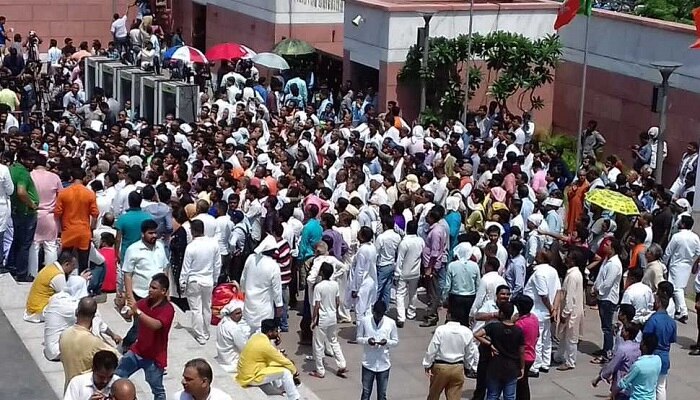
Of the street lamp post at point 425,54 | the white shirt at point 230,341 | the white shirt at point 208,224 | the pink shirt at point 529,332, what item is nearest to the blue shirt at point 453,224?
the white shirt at point 208,224

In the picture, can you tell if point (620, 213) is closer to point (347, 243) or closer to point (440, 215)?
point (440, 215)

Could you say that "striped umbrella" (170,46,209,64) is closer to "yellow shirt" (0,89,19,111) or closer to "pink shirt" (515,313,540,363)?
"yellow shirt" (0,89,19,111)

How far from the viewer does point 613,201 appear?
603 inches

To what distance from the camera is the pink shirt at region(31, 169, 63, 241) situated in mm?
14875

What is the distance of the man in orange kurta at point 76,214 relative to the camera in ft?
47.7

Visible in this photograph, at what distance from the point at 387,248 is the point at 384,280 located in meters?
0.39

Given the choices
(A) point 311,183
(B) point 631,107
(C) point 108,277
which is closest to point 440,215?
(A) point 311,183

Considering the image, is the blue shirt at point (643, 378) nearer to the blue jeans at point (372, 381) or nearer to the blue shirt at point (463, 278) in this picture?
the blue jeans at point (372, 381)

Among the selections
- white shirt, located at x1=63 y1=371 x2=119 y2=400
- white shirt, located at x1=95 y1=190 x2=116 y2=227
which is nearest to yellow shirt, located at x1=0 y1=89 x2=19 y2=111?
white shirt, located at x1=95 y1=190 x2=116 y2=227

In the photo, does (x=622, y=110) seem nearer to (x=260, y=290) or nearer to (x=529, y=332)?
(x=260, y=290)

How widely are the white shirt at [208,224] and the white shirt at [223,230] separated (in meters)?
0.24

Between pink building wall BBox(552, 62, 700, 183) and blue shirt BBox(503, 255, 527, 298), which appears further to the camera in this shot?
→ pink building wall BBox(552, 62, 700, 183)

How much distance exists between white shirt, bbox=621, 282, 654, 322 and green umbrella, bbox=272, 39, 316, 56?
1624cm

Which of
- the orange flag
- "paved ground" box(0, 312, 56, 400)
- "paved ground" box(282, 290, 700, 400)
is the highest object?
the orange flag
